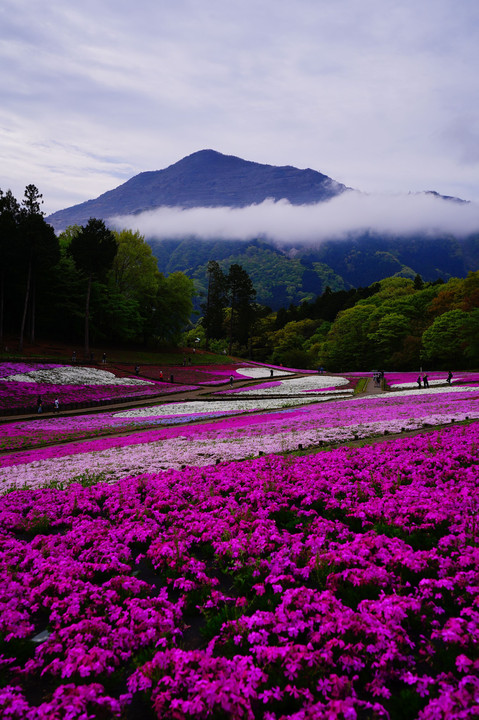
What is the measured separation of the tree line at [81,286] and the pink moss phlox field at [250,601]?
171ft

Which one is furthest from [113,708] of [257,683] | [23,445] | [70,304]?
[70,304]

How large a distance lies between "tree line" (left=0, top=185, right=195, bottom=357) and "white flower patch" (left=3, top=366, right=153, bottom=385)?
1110 centimetres

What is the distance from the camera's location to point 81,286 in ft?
229

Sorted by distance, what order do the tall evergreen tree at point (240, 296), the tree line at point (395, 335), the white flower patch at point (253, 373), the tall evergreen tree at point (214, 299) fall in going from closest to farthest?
the white flower patch at point (253, 373)
the tree line at point (395, 335)
the tall evergreen tree at point (240, 296)
the tall evergreen tree at point (214, 299)

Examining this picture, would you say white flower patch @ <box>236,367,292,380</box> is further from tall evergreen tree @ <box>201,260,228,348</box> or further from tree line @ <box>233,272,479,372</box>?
tall evergreen tree @ <box>201,260,228,348</box>

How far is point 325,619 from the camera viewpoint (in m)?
5.25

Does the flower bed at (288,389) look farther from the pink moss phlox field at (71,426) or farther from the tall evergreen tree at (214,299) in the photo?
the tall evergreen tree at (214,299)

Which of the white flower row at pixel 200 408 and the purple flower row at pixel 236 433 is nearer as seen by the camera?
the purple flower row at pixel 236 433

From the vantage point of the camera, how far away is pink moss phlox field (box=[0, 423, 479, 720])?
4.24 meters

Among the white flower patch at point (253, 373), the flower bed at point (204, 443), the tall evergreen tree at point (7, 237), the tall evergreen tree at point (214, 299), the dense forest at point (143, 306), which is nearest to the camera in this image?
the flower bed at point (204, 443)

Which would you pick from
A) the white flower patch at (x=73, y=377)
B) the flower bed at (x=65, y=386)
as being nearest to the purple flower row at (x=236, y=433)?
the flower bed at (x=65, y=386)

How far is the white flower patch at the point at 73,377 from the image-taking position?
42.0 m

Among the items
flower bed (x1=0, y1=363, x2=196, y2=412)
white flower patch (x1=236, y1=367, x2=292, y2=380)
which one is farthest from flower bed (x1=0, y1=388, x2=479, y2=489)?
white flower patch (x1=236, y1=367, x2=292, y2=380)

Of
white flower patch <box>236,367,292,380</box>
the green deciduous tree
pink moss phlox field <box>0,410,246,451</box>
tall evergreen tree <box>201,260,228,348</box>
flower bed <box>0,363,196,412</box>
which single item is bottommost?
pink moss phlox field <box>0,410,246,451</box>
